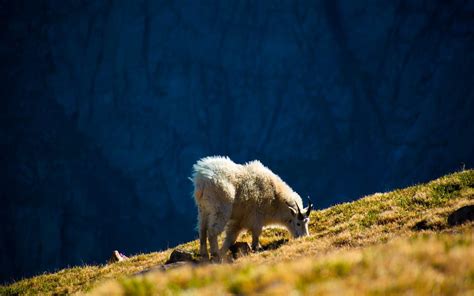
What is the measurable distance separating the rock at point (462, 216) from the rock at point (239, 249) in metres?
6.48

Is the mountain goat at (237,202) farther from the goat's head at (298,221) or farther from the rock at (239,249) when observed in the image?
the rock at (239,249)

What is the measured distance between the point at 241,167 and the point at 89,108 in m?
84.5

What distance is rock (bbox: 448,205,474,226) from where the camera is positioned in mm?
12172

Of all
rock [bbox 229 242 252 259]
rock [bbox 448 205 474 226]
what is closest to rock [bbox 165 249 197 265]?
rock [bbox 229 242 252 259]

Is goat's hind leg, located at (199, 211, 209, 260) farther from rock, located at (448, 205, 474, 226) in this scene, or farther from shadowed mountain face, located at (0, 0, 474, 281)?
shadowed mountain face, located at (0, 0, 474, 281)

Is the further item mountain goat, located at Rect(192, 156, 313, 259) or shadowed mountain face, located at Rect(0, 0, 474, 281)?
shadowed mountain face, located at Rect(0, 0, 474, 281)

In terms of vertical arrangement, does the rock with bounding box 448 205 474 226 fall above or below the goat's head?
below

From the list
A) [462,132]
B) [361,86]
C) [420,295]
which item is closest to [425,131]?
[462,132]

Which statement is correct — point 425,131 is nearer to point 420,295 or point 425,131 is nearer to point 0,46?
point 420,295

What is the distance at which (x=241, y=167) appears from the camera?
1741 centimetres

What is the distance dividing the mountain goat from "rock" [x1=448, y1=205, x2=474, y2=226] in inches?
237

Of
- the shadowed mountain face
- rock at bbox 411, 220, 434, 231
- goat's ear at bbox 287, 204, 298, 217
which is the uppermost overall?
the shadowed mountain face

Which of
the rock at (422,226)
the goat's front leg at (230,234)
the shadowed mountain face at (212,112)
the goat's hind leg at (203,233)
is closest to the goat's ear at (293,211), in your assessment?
the goat's front leg at (230,234)

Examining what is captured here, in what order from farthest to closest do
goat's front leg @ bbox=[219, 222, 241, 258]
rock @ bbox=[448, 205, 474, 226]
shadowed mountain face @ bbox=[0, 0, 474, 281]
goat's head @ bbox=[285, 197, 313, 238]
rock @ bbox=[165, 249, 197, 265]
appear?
shadowed mountain face @ bbox=[0, 0, 474, 281] < goat's head @ bbox=[285, 197, 313, 238] < goat's front leg @ bbox=[219, 222, 241, 258] < rock @ bbox=[165, 249, 197, 265] < rock @ bbox=[448, 205, 474, 226]
